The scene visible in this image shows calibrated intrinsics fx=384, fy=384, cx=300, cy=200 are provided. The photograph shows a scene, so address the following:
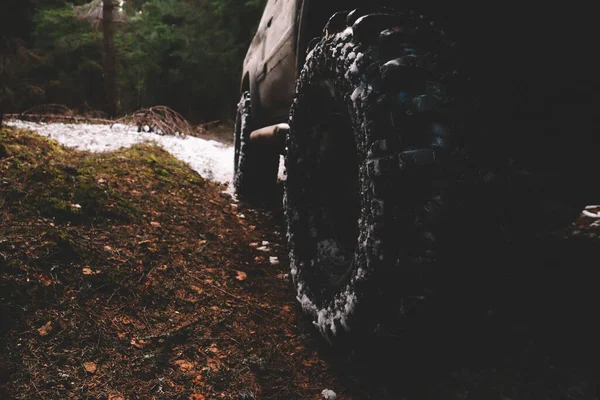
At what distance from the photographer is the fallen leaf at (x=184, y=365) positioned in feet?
4.73

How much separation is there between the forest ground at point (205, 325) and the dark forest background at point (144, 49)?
34.8ft

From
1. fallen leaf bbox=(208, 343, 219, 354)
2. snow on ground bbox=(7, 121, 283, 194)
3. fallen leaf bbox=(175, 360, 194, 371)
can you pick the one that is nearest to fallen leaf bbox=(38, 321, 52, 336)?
fallen leaf bbox=(175, 360, 194, 371)

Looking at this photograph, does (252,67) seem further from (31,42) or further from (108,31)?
(31,42)

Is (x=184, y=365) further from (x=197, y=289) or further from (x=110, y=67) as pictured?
(x=110, y=67)

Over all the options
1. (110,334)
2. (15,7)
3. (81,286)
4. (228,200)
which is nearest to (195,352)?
(110,334)

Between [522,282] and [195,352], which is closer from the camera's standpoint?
[195,352]

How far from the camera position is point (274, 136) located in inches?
93.0

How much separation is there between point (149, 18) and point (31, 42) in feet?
12.9

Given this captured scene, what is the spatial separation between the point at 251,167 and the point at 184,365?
2447mm

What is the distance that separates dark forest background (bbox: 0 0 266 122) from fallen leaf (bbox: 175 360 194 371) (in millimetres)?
11550

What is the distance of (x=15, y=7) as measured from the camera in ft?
38.9

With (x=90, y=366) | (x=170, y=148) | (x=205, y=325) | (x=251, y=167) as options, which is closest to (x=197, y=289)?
(x=205, y=325)

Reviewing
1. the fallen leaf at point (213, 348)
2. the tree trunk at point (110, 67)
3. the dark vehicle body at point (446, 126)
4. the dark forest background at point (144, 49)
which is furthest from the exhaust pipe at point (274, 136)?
the tree trunk at point (110, 67)

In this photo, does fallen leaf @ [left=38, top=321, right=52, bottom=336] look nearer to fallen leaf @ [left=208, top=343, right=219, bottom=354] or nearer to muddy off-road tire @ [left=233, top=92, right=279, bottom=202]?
fallen leaf @ [left=208, top=343, right=219, bottom=354]
